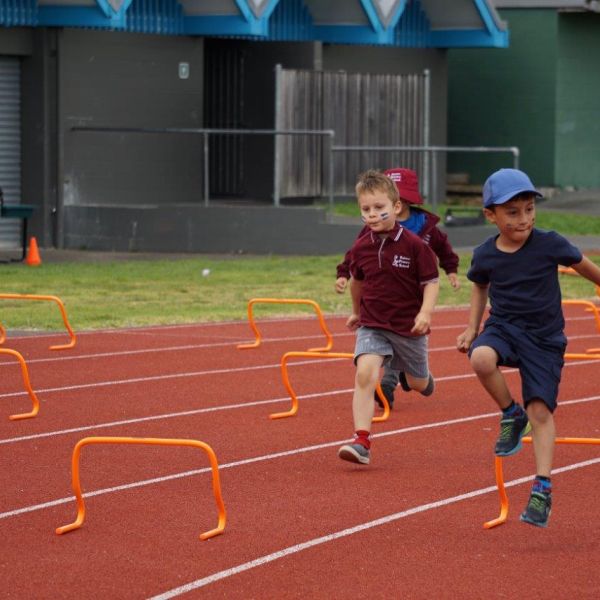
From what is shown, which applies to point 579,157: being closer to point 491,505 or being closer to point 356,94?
point 356,94

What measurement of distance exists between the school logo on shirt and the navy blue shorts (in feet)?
7.53

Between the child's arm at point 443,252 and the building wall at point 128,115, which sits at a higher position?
the building wall at point 128,115

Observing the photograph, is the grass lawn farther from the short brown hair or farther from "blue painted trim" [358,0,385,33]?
the short brown hair

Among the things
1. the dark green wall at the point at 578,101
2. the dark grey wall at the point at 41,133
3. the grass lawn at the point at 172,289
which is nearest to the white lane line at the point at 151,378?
the grass lawn at the point at 172,289

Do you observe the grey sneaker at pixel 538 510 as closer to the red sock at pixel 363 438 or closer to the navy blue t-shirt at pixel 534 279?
the navy blue t-shirt at pixel 534 279

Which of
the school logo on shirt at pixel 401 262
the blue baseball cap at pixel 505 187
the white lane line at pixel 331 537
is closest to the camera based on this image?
the white lane line at pixel 331 537

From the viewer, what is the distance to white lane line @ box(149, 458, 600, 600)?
270 inches

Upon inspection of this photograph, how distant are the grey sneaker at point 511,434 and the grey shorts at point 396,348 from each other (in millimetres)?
2047

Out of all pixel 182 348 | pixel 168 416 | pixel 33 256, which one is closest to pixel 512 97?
pixel 33 256

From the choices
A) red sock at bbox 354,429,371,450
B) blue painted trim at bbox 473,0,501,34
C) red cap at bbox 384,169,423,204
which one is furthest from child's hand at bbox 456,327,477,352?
blue painted trim at bbox 473,0,501,34

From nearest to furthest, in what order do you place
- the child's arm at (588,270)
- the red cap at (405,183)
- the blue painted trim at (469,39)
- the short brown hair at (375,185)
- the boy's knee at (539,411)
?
1. the boy's knee at (539,411)
2. the child's arm at (588,270)
3. the short brown hair at (375,185)
4. the red cap at (405,183)
5. the blue painted trim at (469,39)

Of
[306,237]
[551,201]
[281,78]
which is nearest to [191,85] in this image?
[281,78]

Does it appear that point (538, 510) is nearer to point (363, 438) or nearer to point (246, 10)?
point (363, 438)

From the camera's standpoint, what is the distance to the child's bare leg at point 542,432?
7.75 meters
